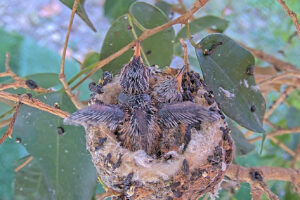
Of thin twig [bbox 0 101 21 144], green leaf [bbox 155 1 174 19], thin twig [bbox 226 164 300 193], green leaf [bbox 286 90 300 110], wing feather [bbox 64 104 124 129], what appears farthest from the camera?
green leaf [bbox 286 90 300 110]

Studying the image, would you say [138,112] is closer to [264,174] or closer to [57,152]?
[57,152]

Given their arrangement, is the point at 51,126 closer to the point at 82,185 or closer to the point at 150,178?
the point at 82,185

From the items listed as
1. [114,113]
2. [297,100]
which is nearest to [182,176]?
[114,113]

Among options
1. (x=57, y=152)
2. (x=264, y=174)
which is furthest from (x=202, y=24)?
(x=57, y=152)

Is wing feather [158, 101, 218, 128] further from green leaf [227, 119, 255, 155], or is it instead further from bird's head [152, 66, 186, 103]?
green leaf [227, 119, 255, 155]

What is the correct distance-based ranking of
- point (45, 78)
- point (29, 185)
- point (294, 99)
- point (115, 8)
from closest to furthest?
1. point (45, 78)
2. point (29, 185)
3. point (115, 8)
4. point (294, 99)

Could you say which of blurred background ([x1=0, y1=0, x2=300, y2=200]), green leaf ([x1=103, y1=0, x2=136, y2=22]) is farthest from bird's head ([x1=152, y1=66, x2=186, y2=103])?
blurred background ([x1=0, y1=0, x2=300, y2=200])
